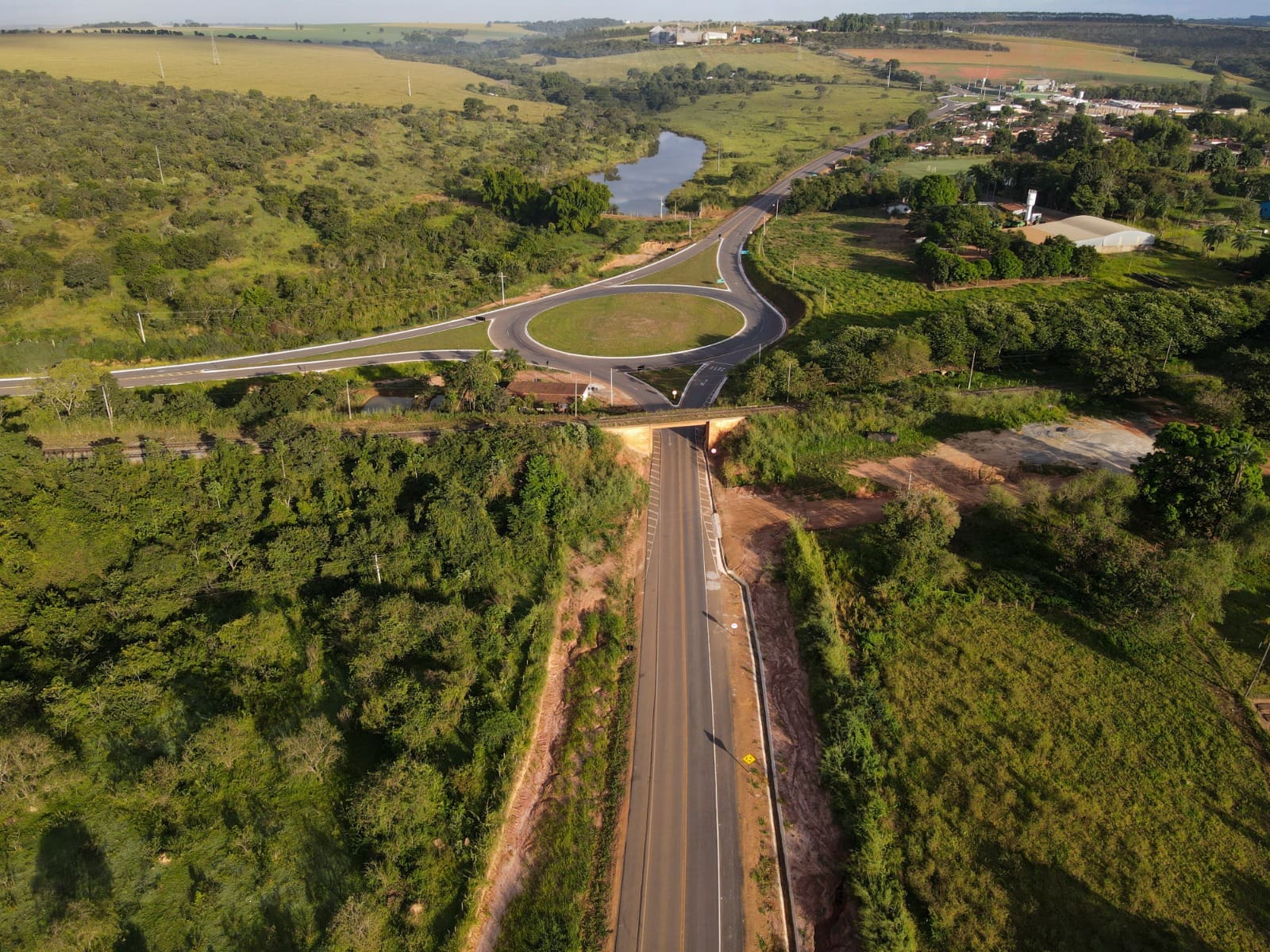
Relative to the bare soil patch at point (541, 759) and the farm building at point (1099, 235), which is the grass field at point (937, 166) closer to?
the farm building at point (1099, 235)

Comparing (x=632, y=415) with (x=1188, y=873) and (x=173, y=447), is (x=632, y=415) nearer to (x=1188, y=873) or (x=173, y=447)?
(x=173, y=447)


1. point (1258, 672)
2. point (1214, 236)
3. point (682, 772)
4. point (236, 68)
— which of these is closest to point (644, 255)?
point (1214, 236)

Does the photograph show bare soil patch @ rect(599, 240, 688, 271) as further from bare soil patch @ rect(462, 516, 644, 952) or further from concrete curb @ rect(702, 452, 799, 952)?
bare soil patch @ rect(462, 516, 644, 952)

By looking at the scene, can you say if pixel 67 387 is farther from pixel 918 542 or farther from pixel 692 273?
pixel 692 273

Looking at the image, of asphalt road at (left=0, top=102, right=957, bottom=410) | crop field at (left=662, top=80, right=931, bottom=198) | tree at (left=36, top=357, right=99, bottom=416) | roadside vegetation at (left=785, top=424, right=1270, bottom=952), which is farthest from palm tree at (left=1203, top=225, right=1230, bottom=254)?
tree at (left=36, top=357, right=99, bottom=416)

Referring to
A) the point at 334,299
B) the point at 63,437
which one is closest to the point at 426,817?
the point at 63,437

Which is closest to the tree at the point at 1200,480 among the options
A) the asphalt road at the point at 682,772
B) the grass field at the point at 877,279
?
the asphalt road at the point at 682,772
